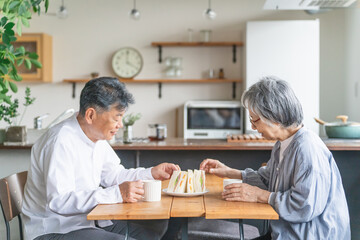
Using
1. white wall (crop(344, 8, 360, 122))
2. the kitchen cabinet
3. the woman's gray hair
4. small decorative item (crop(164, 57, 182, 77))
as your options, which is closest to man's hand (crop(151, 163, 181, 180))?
the woman's gray hair

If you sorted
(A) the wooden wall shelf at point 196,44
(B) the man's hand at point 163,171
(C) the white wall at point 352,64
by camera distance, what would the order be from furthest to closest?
(A) the wooden wall shelf at point 196,44
(C) the white wall at point 352,64
(B) the man's hand at point 163,171

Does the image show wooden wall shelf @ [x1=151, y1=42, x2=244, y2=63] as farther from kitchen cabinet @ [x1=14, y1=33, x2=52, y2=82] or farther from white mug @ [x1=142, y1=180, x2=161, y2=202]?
white mug @ [x1=142, y1=180, x2=161, y2=202]

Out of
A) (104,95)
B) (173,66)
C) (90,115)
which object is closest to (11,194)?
(90,115)

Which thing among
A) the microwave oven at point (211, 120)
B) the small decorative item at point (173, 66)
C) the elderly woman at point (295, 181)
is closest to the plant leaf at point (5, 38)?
the elderly woman at point (295, 181)

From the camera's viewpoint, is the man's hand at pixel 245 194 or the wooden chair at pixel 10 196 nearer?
the man's hand at pixel 245 194

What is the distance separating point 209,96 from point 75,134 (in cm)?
404

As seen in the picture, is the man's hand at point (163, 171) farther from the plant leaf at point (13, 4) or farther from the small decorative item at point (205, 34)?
the small decorative item at point (205, 34)

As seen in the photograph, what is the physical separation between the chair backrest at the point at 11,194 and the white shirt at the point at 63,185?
0.14 meters

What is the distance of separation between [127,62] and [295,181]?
439 centimetres

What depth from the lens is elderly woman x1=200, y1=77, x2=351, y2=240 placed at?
1.86 meters

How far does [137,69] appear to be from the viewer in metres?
6.00

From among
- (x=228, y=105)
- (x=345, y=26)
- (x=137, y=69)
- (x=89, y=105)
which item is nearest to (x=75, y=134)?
(x=89, y=105)

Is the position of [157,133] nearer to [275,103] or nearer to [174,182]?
[174,182]

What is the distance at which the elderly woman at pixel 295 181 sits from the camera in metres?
1.86
